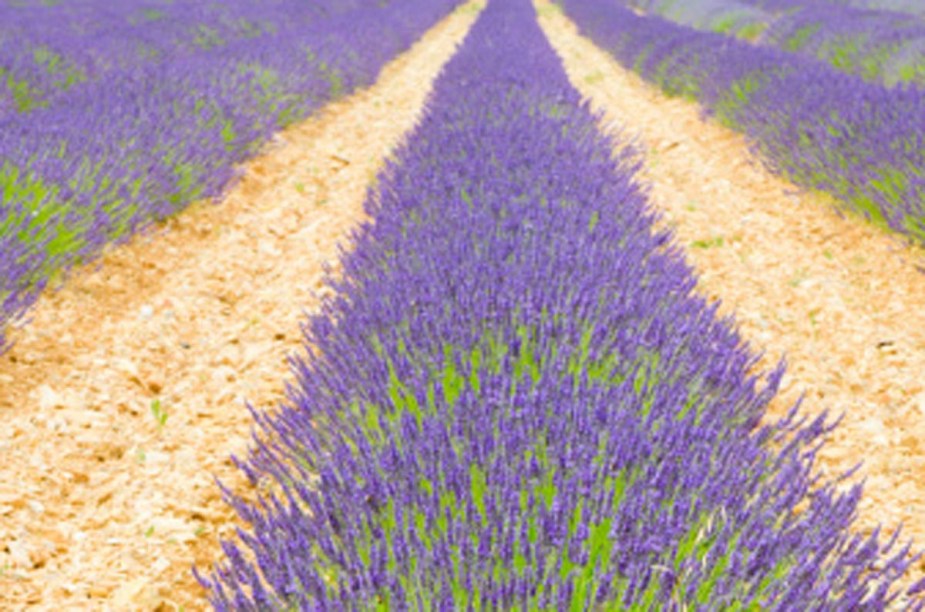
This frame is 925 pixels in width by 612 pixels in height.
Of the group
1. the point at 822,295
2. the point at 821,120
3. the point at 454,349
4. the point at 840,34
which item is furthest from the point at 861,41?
the point at 454,349

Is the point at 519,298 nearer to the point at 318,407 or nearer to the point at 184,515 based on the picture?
the point at 318,407

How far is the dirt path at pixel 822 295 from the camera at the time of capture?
2.86m

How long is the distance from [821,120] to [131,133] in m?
4.84

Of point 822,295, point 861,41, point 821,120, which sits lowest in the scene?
point 822,295

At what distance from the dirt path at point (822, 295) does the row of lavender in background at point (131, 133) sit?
3038 mm

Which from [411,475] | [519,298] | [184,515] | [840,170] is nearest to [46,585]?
[184,515]

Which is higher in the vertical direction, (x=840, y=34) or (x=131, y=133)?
(x=840, y=34)

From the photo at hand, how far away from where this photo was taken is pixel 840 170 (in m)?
5.33

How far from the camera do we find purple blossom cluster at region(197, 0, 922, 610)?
5.07ft

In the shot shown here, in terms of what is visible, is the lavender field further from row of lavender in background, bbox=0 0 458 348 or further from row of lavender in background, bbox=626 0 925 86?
row of lavender in background, bbox=626 0 925 86

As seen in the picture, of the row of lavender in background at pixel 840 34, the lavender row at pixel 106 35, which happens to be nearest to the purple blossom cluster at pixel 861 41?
the row of lavender in background at pixel 840 34

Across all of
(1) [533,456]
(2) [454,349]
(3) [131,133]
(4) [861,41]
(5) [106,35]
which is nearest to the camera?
(1) [533,456]

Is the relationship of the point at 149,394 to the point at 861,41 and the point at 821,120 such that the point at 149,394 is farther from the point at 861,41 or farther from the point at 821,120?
the point at 861,41

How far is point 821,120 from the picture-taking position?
607 centimetres
